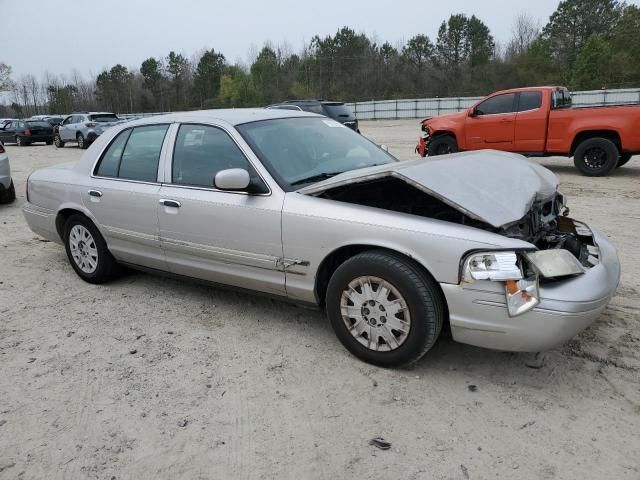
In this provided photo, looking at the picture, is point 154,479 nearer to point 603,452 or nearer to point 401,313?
point 401,313

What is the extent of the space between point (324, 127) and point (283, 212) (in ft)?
4.24

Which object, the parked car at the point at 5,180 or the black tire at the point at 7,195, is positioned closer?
the parked car at the point at 5,180

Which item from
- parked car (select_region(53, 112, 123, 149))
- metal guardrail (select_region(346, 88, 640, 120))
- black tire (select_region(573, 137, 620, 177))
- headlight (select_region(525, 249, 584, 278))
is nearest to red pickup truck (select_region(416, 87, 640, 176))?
black tire (select_region(573, 137, 620, 177))

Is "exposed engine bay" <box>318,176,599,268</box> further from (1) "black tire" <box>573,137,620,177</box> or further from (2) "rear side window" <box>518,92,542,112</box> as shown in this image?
(2) "rear side window" <box>518,92,542,112</box>

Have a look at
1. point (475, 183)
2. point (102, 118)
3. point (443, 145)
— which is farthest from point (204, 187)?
point (102, 118)

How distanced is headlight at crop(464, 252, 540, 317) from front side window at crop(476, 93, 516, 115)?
9.48m

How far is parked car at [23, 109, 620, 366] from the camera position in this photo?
2.85 metres

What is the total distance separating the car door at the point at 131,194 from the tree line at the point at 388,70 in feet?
144

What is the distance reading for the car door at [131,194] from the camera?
14.0 feet

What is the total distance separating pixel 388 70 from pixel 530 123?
5564 centimetres

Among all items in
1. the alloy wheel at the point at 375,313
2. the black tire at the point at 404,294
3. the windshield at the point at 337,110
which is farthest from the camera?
the windshield at the point at 337,110

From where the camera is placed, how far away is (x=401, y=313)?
3.07m

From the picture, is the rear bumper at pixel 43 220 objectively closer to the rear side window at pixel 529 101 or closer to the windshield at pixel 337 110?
the rear side window at pixel 529 101

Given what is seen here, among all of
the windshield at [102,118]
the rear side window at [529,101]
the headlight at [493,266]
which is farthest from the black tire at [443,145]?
the windshield at [102,118]
